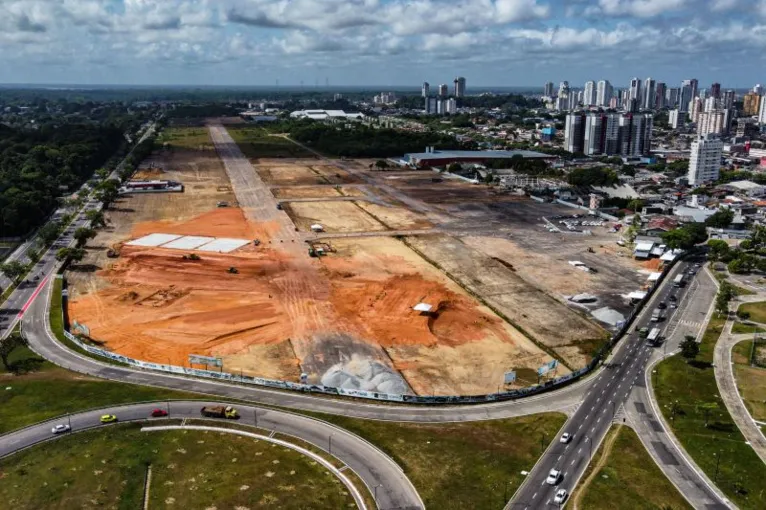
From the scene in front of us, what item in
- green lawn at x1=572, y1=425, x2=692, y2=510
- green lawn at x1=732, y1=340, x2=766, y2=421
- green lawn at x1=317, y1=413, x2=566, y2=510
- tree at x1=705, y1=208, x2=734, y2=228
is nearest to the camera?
green lawn at x1=572, y1=425, x2=692, y2=510

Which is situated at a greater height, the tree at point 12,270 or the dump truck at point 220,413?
the tree at point 12,270

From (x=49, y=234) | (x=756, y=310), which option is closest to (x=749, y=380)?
(x=756, y=310)

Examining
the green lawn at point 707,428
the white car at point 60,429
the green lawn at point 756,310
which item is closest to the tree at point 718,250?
the green lawn at point 756,310

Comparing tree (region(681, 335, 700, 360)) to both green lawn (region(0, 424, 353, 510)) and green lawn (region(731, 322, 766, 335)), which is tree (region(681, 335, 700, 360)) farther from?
green lawn (region(0, 424, 353, 510))

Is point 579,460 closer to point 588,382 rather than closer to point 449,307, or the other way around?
point 588,382

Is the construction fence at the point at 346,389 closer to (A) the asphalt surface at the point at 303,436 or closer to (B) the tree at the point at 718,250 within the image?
(A) the asphalt surface at the point at 303,436

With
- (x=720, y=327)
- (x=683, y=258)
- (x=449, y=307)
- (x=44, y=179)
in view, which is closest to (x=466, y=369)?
(x=449, y=307)

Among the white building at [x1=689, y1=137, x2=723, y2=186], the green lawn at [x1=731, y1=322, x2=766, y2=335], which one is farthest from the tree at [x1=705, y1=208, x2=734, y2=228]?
the white building at [x1=689, y1=137, x2=723, y2=186]
